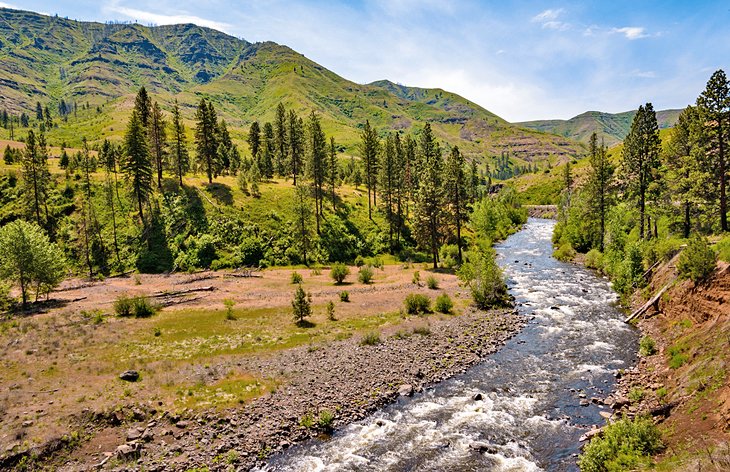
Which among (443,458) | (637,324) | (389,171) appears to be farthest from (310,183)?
(443,458)

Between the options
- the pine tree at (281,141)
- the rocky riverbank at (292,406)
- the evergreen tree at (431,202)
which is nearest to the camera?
the rocky riverbank at (292,406)

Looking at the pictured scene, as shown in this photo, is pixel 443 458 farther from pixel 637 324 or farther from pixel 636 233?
pixel 636 233

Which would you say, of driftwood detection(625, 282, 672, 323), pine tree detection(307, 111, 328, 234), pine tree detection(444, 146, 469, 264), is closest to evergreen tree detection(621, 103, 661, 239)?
driftwood detection(625, 282, 672, 323)

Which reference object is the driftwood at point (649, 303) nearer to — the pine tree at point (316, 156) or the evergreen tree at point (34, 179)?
the pine tree at point (316, 156)

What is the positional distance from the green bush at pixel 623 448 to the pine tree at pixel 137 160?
74876 mm

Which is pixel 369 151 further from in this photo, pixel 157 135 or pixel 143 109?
pixel 143 109

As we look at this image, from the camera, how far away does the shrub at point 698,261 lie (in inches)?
1099

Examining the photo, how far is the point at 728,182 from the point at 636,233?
19528 millimetres

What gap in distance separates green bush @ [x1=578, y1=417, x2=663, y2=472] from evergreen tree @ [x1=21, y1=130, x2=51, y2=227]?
283ft

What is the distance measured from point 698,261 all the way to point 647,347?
24.3 feet

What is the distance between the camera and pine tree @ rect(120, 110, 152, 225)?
69.1 metres

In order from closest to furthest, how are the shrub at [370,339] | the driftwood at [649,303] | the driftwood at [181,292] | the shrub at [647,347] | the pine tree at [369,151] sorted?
the shrub at [647,347]
the shrub at [370,339]
the driftwood at [649,303]
the driftwood at [181,292]
the pine tree at [369,151]

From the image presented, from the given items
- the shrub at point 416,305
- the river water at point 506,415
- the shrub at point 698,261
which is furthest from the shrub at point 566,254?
the shrub at point 698,261

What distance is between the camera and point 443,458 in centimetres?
1873
